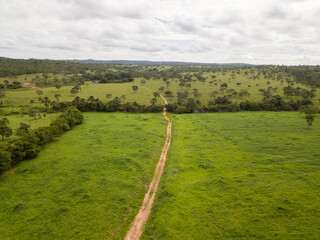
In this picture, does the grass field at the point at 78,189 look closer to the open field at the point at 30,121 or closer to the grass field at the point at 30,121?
the open field at the point at 30,121

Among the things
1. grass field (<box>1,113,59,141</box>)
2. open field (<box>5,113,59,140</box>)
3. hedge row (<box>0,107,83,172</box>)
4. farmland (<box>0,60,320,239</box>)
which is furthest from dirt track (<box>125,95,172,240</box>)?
grass field (<box>1,113,59,141</box>)

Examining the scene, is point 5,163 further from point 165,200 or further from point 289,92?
point 289,92

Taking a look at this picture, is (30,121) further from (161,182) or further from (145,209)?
(145,209)

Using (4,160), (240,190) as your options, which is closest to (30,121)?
(4,160)

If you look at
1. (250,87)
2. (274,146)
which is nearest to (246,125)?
(274,146)

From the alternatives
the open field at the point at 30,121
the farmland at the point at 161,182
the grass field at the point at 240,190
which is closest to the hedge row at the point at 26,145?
the farmland at the point at 161,182

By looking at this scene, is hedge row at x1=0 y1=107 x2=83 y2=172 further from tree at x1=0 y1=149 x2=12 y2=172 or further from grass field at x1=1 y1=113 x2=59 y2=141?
grass field at x1=1 y1=113 x2=59 y2=141
